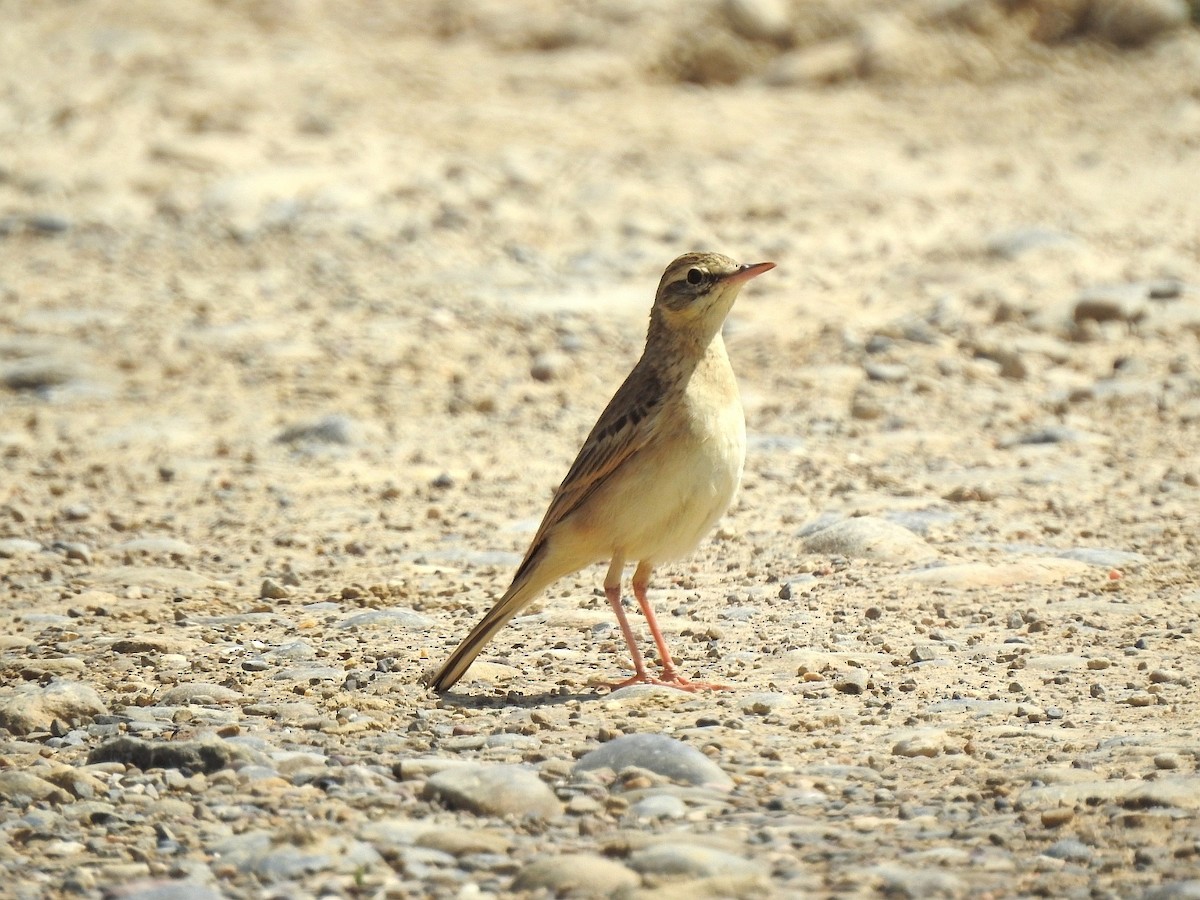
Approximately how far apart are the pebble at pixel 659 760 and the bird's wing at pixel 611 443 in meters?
1.33

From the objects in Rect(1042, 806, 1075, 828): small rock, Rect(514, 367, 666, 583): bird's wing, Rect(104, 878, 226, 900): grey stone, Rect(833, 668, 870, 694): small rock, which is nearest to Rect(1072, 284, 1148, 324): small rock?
Rect(514, 367, 666, 583): bird's wing

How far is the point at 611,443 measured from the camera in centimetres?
655

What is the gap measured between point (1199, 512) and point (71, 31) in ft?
40.1

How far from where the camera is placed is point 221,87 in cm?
1574

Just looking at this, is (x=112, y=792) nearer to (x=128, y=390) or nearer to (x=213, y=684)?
(x=213, y=684)

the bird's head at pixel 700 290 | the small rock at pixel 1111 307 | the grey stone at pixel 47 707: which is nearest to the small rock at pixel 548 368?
the small rock at pixel 1111 307

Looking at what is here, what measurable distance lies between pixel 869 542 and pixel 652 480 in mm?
2023

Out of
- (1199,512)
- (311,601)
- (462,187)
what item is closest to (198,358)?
(462,187)

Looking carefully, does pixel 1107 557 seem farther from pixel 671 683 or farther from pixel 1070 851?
pixel 1070 851

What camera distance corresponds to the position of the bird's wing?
650cm

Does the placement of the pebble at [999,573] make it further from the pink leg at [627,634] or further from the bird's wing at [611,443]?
the bird's wing at [611,443]

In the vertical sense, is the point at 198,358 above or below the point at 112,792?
below

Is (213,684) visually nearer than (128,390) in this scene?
Yes

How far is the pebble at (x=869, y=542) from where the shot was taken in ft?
26.4
